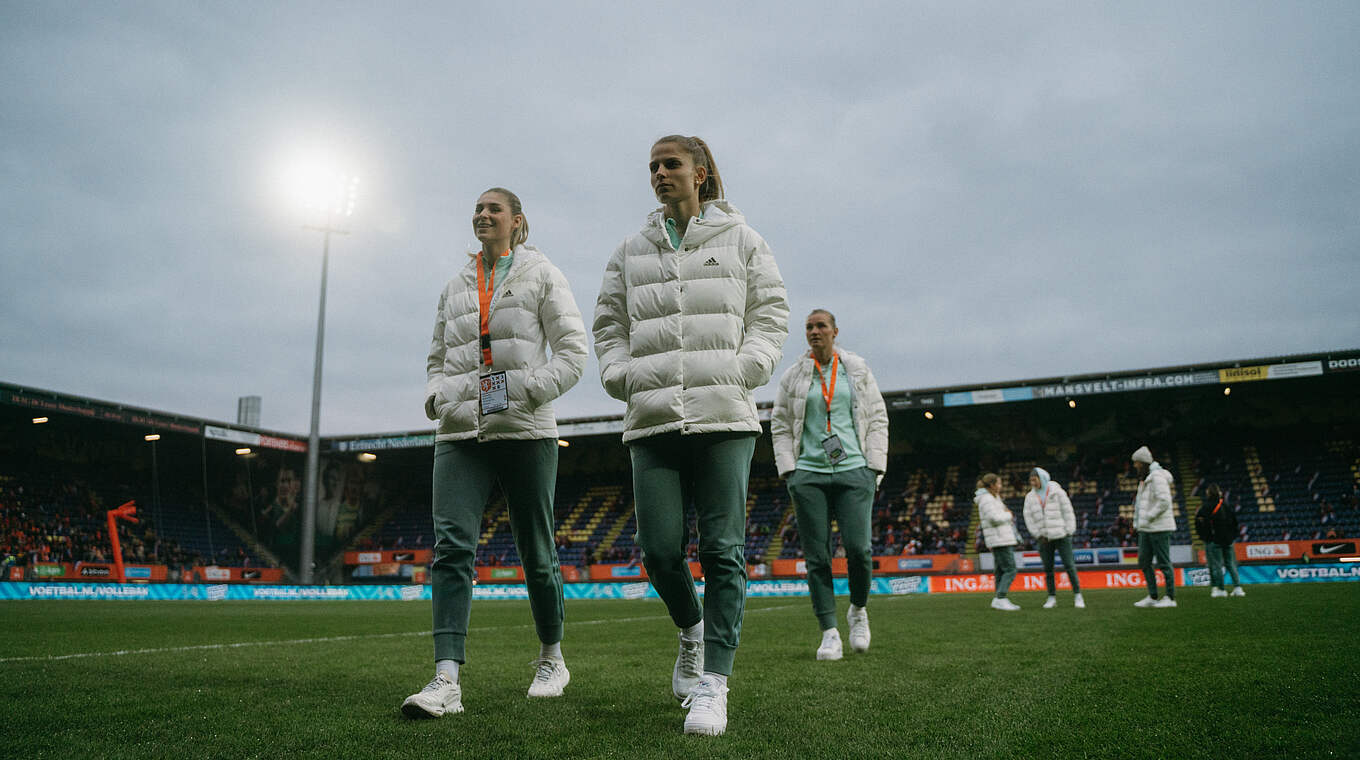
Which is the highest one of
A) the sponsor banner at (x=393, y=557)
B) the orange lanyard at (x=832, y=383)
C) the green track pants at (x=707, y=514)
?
the orange lanyard at (x=832, y=383)

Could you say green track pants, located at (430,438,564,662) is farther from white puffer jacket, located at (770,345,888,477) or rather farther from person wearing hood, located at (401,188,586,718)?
white puffer jacket, located at (770,345,888,477)

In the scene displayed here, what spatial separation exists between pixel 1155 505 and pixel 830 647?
260 inches

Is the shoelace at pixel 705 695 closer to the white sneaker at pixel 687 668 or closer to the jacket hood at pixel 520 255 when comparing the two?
the white sneaker at pixel 687 668

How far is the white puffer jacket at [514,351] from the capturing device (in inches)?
142

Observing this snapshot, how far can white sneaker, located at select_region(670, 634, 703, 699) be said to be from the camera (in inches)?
138

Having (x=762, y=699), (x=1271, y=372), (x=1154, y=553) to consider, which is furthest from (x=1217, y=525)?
(x=1271, y=372)

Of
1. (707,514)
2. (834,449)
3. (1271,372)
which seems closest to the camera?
(707,514)

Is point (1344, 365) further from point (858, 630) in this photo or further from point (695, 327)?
point (695, 327)

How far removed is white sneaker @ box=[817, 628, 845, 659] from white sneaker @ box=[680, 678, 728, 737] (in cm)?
227

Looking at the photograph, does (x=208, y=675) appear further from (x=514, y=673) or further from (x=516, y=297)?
(x=516, y=297)

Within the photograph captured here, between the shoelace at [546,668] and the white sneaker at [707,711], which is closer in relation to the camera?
the white sneaker at [707,711]

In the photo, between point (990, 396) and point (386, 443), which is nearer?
point (990, 396)

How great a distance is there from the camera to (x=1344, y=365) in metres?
22.6

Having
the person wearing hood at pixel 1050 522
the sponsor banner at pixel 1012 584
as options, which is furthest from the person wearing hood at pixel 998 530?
the sponsor banner at pixel 1012 584
